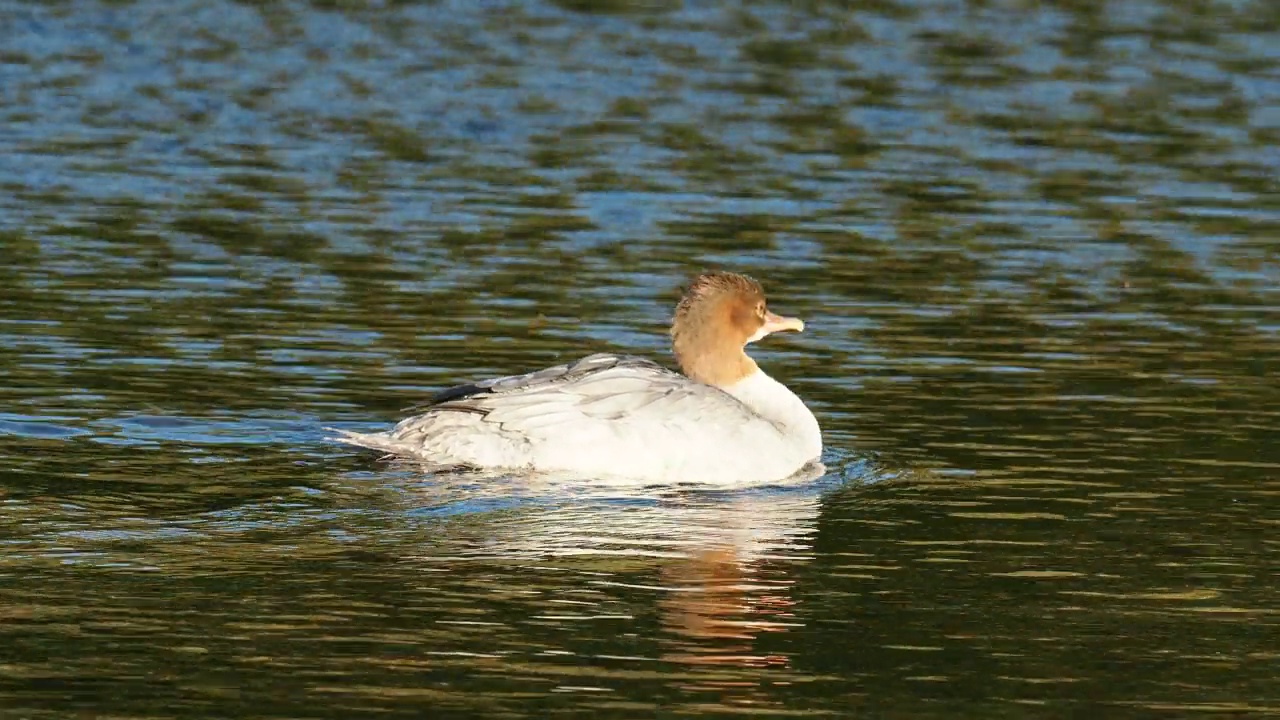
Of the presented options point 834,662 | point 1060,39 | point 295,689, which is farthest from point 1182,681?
point 1060,39

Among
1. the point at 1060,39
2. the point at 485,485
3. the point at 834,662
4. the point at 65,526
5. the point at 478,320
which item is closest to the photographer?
the point at 834,662

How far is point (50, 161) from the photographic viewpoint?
2275 centimetres

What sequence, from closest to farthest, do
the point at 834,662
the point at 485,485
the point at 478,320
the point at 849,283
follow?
the point at 834,662, the point at 485,485, the point at 478,320, the point at 849,283

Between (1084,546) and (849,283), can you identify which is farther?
(849,283)

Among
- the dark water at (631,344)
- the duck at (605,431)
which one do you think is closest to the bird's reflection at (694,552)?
the dark water at (631,344)

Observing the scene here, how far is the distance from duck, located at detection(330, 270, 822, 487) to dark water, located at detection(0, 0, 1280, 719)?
31 cm

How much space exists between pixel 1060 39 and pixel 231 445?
2060 cm

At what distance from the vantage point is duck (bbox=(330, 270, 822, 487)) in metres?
13.1

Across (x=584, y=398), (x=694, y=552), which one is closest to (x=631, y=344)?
(x=584, y=398)

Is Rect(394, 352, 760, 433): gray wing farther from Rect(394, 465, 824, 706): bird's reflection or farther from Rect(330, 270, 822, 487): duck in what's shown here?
Rect(394, 465, 824, 706): bird's reflection

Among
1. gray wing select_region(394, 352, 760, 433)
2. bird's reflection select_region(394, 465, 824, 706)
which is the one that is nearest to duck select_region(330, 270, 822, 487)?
gray wing select_region(394, 352, 760, 433)

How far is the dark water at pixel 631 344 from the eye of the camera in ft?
31.5

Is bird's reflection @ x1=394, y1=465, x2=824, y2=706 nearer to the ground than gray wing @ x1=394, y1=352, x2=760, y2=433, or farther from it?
nearer to the ground

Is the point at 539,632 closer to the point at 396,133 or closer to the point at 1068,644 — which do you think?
the point at 1068,644
